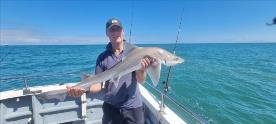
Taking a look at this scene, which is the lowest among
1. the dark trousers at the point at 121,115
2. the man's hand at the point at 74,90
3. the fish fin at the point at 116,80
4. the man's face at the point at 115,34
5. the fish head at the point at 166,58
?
the dark trousers at the point at 121,115

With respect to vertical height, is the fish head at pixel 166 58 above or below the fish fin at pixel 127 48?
below

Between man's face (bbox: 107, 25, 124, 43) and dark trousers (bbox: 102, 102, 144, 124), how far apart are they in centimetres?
96

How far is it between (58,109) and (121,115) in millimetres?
2212

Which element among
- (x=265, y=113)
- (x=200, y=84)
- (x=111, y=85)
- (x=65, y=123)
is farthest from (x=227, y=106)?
(x=111, y=85)

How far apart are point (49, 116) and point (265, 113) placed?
8.89 metres

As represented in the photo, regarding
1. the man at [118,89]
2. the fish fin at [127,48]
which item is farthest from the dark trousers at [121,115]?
the fish fin at [127,48]

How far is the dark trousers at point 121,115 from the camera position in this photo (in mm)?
3144

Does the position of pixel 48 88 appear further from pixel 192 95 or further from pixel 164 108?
pixel 192 95

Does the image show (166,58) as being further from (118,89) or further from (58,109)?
(58,109)

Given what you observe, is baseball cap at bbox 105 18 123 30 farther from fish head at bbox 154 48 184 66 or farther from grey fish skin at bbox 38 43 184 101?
fish head at bbox 154 48 184 66

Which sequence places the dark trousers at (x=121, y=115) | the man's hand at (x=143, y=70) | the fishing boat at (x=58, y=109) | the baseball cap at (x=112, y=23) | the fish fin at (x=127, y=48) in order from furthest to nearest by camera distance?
the fishing boat at (x=58, y=109)
the dark trousers at (x=121, y=115)
the baseball cap at (x=112, y=23)
the fish fin at (x=127, y=48)
the man's hand at (x=143, y=70)

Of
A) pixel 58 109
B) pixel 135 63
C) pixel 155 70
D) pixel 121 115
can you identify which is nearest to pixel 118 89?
pixel 121 115

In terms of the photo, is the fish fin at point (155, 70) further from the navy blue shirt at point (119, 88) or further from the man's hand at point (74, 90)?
the man's hand at point (74, 90)

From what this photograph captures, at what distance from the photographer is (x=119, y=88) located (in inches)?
120
